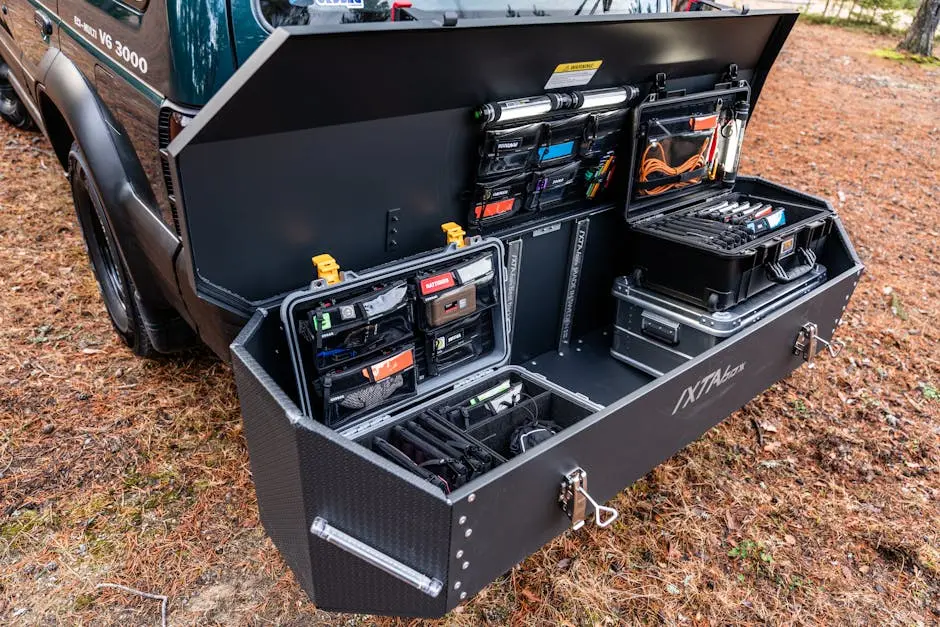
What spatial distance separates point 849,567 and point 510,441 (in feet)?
4.76

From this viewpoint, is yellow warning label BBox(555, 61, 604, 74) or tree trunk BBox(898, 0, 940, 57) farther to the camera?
tree trunk BBox(898, 0, 940, 57)

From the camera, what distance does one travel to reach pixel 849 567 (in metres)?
2.57

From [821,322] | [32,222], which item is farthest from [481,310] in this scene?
[32,222]

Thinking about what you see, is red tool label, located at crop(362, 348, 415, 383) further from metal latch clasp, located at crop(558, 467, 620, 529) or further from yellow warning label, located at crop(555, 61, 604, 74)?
yellow warning label, located at crop(555, 61, 604, 74)

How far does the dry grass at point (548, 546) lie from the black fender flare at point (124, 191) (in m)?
0.69

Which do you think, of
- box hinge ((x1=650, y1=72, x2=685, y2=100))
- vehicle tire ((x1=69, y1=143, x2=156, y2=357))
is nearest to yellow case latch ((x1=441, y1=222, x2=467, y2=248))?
box hinge ((x1=650, y1=72, x2=685, y2=100))

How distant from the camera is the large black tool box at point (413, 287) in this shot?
160 centimetres

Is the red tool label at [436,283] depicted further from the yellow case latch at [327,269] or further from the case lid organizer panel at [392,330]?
the yellow case latch at [327,269]

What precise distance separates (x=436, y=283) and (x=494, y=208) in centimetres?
47

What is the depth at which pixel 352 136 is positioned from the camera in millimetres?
2020

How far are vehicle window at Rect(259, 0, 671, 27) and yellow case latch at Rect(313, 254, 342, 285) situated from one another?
2.34ft

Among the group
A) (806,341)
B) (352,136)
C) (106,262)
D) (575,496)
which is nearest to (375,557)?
(575,496)

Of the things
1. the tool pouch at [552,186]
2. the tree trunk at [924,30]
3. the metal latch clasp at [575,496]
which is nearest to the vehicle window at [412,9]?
the tool pouch at [552,186]

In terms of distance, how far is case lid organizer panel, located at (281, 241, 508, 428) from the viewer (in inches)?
81.6
